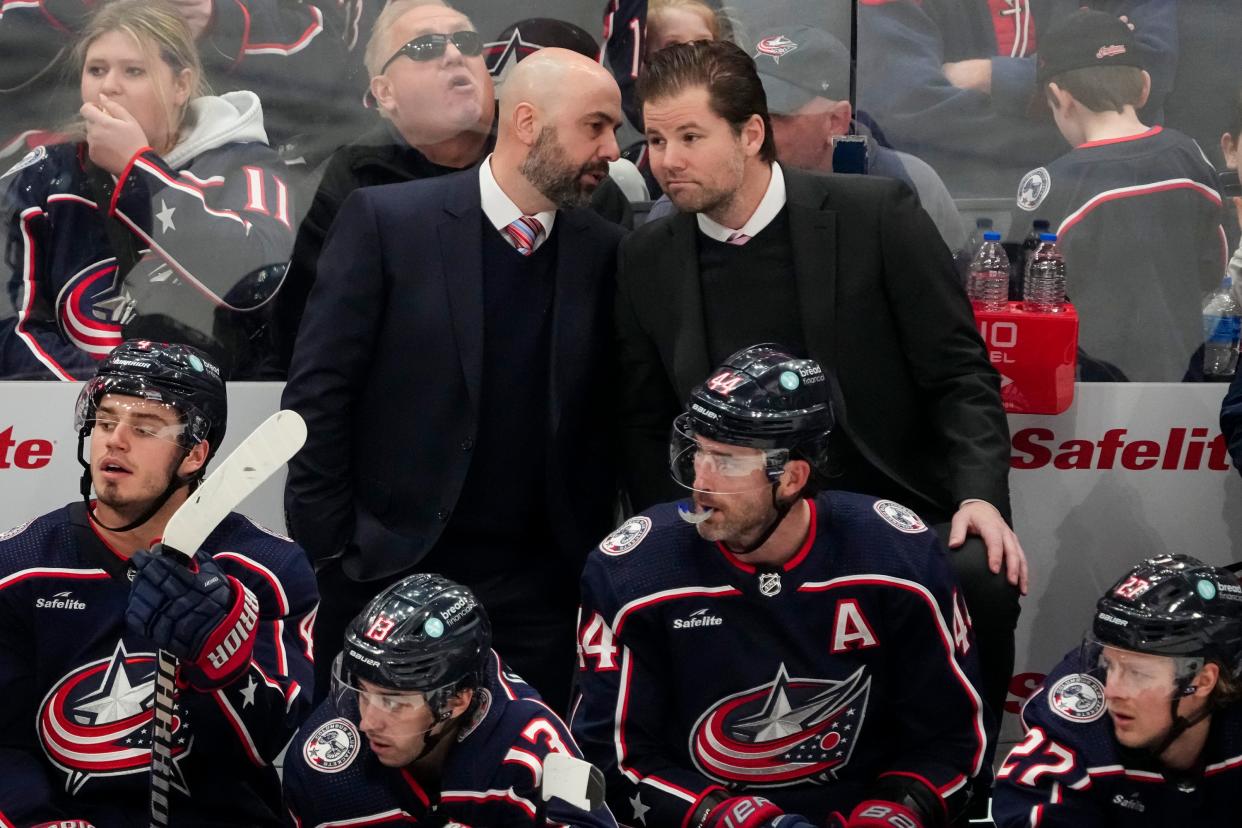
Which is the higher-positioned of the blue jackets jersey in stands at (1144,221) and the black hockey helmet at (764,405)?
the black hockey helmet at (764,405)

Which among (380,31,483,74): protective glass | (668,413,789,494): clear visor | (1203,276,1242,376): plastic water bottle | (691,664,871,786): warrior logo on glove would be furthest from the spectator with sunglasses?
(1203,276,1242,376): plastic water bottle

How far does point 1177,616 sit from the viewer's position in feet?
9.80

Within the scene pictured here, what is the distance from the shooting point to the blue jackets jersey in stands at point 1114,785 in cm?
301

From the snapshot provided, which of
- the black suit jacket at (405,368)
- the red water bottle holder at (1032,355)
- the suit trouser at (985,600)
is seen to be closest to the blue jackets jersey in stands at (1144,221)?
the red water bottle holder at (1032,355)

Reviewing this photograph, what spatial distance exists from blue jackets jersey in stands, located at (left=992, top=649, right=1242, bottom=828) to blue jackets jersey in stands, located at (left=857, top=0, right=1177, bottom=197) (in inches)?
72.8

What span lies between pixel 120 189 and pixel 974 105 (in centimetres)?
219

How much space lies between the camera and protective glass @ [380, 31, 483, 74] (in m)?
4.33

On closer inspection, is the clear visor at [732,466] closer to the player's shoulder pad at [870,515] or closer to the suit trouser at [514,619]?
the player's shoulder pad at [870,515]

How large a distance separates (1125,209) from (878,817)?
2.08m

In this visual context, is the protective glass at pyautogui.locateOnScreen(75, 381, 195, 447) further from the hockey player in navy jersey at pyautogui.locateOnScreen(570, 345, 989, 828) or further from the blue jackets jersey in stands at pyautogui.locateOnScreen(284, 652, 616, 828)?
the hockey player in navy jersey at pyautogui.locateOnScreen(570, 345, 989, 828)

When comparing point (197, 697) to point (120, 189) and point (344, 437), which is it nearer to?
point (344, 437)

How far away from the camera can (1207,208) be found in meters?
4.46

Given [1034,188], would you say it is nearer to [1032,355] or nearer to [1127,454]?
[1032,355]

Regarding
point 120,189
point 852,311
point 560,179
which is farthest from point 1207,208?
point 120,189
